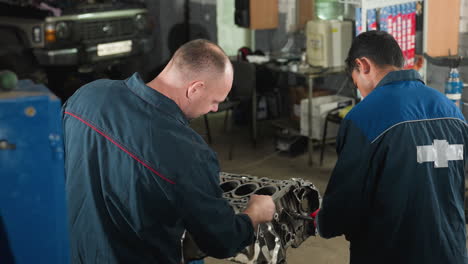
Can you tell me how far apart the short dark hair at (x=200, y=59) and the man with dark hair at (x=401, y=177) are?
0.46 m

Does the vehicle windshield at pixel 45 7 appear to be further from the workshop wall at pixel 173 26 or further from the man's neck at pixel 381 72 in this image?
the man's neck at pixel 381 72

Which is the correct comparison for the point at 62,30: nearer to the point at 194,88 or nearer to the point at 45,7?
the point at 45,7

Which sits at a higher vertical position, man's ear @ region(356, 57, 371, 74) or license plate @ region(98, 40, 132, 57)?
man's ear @ region(356, 57, 371, 74)

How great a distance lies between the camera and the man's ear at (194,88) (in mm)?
1807

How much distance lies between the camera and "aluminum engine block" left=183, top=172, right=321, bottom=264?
7.10 ft

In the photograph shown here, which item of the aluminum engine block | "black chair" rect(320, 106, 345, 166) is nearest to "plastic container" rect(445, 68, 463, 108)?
"black chair" rect(320, 106, 345, 166)

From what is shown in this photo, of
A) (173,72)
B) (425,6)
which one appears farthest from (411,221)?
(425,6)

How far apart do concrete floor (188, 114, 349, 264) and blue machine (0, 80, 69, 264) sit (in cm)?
238

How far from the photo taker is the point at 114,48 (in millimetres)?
6664

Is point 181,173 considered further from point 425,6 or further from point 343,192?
point 425,6

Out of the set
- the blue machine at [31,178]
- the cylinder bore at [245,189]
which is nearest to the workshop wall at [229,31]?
the cylinder bore at [245,189]

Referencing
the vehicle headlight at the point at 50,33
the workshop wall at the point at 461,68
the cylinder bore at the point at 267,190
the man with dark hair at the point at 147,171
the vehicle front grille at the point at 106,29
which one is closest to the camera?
the man with dark hair at the point at 147,171

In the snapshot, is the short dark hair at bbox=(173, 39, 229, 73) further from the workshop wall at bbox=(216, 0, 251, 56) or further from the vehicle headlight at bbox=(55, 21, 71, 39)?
the workshop wall at bbox=(216, 0, 251, 56)

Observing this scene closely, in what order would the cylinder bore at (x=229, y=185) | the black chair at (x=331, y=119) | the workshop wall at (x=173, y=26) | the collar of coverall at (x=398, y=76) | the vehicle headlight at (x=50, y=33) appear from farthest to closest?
the workshop wall at (x=173, y=26), the vehicle headlight at (x=50, y=33), the black chair at (x=331, y=119), the cylinder bore at (x=229, y=185), the collar of coverall at (x=398, y=76)
